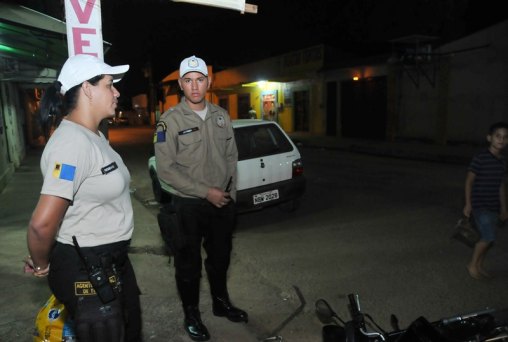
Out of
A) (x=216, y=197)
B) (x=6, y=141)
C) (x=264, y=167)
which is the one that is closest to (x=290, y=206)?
(x=264, y=167)

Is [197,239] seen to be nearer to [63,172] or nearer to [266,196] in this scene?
[63,172]

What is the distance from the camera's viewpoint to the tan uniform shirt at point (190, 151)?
10.5 ft

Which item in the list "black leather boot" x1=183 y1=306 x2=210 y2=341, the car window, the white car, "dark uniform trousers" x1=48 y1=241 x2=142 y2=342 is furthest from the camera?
the car window

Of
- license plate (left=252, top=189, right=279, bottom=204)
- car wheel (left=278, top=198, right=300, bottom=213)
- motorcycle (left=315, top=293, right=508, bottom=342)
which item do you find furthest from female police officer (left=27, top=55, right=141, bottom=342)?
car wheel (left=278, top=198, right=300, bottom=213)

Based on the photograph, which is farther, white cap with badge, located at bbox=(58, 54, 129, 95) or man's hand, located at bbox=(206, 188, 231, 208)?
man's hand, located at bbox=(206, 188, 231, 208)

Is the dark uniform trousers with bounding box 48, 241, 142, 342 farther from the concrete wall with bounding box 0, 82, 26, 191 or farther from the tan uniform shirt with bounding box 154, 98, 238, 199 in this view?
the concrete wall with bounding box 0, 82, 26, 191

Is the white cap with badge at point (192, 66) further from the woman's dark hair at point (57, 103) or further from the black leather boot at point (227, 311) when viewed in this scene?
the black leather boot at point (227, 311)

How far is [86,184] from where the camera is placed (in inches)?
76.0

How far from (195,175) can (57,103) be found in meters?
1.38

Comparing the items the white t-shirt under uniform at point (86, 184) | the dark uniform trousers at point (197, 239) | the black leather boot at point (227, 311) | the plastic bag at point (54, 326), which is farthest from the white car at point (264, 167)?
the white t-shirt under uniform at point (86, 184)

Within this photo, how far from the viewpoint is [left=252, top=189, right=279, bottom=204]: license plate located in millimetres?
6418

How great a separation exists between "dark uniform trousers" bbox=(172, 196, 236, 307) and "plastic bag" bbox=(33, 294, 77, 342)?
38.5 inches

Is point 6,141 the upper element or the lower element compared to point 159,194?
upper

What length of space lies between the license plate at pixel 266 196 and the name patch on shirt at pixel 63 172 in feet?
15.3
